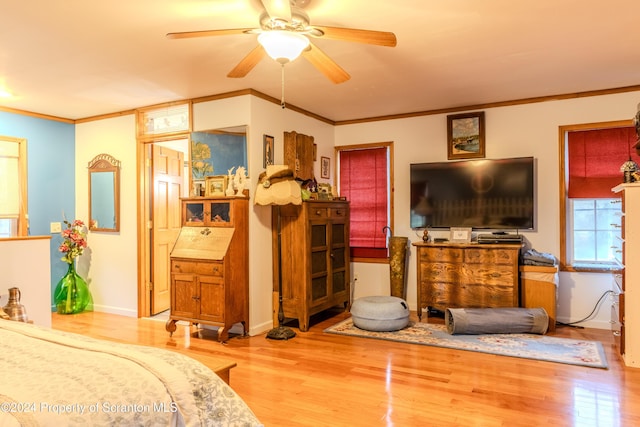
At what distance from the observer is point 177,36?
2.40 metres

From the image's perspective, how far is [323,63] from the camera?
9.32 ft

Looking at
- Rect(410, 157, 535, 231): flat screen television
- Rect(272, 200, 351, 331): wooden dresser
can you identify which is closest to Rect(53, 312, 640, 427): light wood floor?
Rect(272, 200, 351, 331): wooden dresser

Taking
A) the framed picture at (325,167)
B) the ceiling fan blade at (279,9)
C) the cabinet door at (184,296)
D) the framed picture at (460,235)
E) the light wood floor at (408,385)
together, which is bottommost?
the light wood floor at (408,385)

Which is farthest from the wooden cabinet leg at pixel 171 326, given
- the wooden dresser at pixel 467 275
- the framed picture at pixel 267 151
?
the wooden dresser at pixel 467 275

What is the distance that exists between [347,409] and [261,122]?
→ 2.87m

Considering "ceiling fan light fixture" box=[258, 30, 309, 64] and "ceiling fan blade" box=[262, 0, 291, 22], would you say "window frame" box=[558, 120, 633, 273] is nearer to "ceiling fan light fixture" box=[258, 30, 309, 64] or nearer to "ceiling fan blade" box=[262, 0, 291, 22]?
"ceiling fan light fixture" box=[258, 30, 309, 64]

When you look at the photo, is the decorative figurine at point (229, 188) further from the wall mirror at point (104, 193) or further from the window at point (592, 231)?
the window at point (592, 231)

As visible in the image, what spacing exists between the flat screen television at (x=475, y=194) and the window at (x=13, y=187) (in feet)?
14.7

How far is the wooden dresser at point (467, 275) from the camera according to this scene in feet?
14.6

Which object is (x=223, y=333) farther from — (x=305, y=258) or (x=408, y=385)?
(x=408, y=385)

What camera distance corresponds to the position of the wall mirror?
532 centimetres

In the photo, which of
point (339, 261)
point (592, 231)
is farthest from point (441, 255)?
point (592, 231)

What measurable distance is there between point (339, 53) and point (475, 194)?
8.05ft

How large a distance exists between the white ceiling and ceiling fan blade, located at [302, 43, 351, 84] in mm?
247
